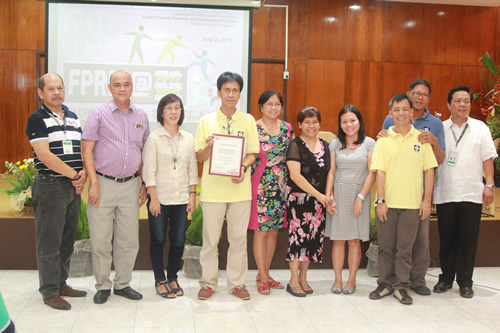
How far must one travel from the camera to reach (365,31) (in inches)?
317

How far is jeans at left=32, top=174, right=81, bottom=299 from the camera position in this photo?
9.70 feet

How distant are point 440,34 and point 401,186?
239 inches

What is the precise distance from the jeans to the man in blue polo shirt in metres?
2.19

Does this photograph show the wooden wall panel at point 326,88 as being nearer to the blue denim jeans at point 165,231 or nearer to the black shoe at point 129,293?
the blue denim jeans at point 165,231

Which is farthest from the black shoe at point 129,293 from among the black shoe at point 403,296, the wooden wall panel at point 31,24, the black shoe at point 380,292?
the wooden wall panel at point 31,24

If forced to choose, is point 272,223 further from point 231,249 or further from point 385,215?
point 385,215

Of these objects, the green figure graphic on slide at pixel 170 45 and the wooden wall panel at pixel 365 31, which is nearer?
the green figure graphic on slide at pixel 170 45

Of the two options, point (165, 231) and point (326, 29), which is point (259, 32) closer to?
point (326, 29)

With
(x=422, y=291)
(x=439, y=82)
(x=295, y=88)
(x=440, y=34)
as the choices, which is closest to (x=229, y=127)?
(x=422, y=291)

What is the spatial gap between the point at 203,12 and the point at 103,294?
177 inches

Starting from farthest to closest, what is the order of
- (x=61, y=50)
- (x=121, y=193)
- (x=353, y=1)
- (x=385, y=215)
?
(x=353, y=1) < (x=61, y=50) < (x=385, y=215) < (x=121, y=193)

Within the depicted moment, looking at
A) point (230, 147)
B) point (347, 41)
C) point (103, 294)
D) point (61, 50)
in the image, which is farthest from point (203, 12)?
point (103, 294)

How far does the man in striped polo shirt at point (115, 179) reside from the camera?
3.02 m

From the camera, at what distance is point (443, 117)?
837 cm
